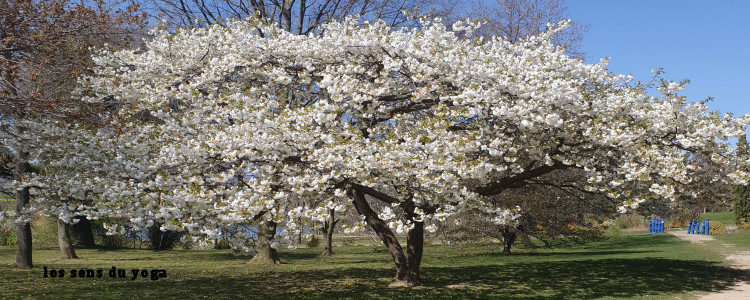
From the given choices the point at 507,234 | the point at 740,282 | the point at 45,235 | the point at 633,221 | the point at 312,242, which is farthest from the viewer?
the point at 633,221

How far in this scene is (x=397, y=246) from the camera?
13617 millimetres

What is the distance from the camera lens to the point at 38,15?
11477 mm

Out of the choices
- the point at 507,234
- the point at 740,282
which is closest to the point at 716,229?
the point at 507,234

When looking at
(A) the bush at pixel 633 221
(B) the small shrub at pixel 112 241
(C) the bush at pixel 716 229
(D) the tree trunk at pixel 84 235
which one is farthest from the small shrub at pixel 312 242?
(C) the bush at pixel 716 229

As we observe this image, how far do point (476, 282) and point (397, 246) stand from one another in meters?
2.86

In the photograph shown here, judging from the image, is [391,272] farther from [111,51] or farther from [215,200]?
[111,51]

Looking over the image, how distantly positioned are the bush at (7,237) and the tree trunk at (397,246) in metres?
28.1

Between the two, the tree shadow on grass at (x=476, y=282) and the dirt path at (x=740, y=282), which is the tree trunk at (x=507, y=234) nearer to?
the tree shadow on grass at (x=476, y=282)

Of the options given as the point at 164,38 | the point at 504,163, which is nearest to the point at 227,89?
the point at 164,38

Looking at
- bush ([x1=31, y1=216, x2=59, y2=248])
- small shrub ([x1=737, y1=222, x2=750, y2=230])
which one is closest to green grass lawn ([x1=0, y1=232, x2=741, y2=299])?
bush ([x1=31, y1=216, x2=59, y2=248])

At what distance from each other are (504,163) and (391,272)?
6.62 meters

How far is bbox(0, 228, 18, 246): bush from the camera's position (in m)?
31.9

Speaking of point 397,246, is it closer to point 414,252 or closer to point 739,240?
point 414,252

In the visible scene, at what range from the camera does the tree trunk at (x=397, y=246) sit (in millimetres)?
13531
